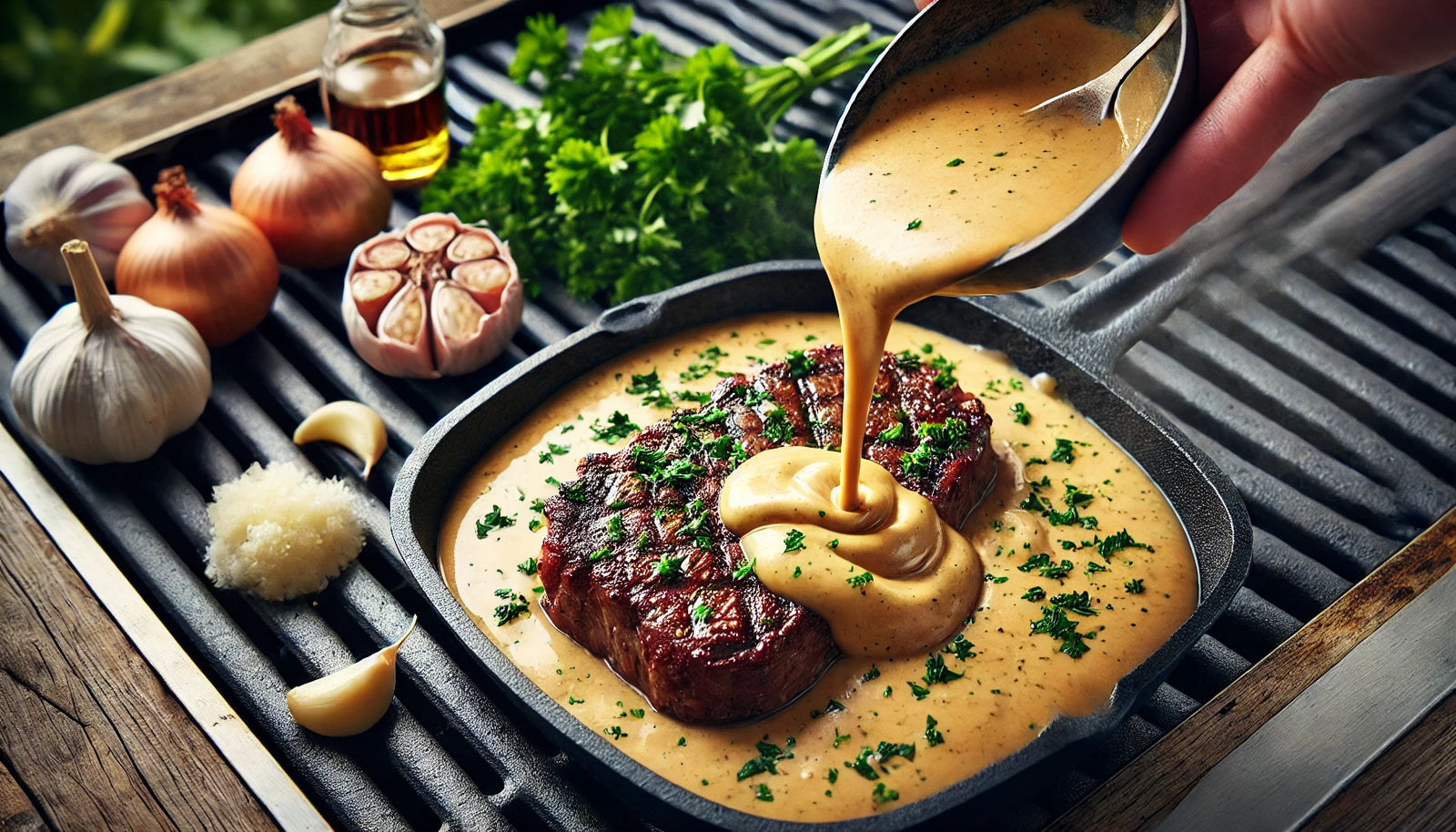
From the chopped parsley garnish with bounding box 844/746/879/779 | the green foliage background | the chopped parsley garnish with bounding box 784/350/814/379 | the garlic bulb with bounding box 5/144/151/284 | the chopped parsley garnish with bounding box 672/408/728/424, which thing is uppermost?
the chopped parsley garnish with bounding box 784/350/814/379

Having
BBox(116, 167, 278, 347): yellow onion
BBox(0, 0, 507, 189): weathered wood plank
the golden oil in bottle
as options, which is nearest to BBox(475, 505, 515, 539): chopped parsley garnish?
BBox(116, 167, 278, 347): yellow onion

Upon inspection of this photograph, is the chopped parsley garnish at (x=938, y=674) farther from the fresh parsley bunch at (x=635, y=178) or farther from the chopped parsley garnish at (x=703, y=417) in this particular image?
the fresh parsley bunch at (x=635, y=178)

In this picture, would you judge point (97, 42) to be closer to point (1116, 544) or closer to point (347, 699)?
point (347, 699)

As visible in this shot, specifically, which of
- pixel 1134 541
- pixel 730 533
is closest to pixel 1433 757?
pixel 1134 541

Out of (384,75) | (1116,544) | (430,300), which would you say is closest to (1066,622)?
(1116,544)

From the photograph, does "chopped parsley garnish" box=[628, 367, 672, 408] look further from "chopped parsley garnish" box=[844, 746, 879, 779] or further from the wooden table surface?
the wooden table surface
